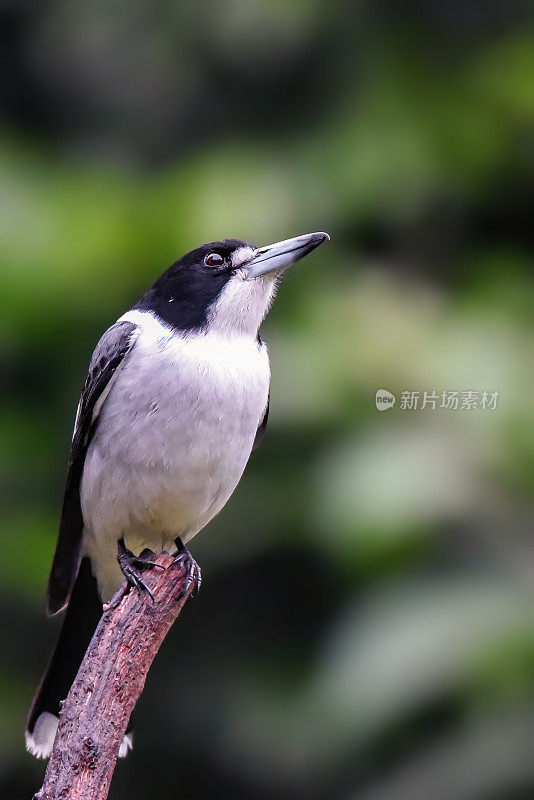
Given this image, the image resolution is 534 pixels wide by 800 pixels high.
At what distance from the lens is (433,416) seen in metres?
4.89

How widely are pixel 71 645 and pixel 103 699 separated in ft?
3.43

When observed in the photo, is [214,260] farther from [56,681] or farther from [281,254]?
[56,681]

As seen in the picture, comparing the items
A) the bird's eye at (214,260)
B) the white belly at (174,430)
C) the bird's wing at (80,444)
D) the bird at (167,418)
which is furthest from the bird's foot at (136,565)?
the bird's eye at (214,260)

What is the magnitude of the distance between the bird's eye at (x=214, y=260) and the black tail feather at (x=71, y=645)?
1.09 meters

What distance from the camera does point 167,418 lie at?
3479 millimetres

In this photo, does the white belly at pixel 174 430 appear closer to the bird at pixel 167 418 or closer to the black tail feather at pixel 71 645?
the bird at pixel 167 418

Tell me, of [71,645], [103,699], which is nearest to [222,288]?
[71,645]

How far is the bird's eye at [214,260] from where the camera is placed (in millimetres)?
3740

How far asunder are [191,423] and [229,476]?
0.24m

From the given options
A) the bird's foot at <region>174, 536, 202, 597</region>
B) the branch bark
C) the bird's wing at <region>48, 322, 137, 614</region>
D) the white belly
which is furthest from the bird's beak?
the branch bark

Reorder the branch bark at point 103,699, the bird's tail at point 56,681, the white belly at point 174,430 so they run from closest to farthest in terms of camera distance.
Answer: the branch bark at point 103,699, the white belly at point 174,430, the bird's tail at point 56,681

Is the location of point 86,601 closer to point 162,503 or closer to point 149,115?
point 162,503

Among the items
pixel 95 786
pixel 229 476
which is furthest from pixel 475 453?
pixel 95 786

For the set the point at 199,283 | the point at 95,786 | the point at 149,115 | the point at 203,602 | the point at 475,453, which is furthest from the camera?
the point at 149,115
